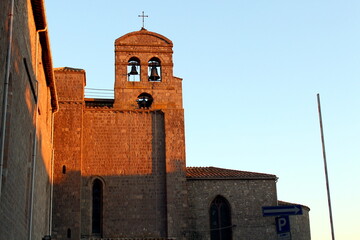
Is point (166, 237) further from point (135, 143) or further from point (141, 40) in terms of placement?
point (141, 40)

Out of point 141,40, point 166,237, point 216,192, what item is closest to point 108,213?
point 166,237

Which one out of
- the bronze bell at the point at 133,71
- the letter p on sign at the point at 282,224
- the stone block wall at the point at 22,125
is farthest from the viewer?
the bronze bell at the point at 133,71

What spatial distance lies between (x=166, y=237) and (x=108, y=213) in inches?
104

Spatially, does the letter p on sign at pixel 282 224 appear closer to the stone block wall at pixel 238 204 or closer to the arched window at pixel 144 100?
the stone block wall at pixel 238 204

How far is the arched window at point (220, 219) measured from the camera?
81.6ft

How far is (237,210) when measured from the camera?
25016 millimetres

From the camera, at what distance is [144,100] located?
2620cm

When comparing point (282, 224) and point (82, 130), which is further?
point (82, 130)

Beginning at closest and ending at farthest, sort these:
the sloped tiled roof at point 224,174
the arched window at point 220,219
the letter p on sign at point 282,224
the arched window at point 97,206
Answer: the letter p on sign at point 282,224 < the arched window at point 97,206 < the arched window at point 220,219 < the sloped tiled roof at point 224,174

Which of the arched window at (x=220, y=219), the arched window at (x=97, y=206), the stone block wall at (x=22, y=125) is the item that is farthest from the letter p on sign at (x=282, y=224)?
the arched window at (x=220, y=219)

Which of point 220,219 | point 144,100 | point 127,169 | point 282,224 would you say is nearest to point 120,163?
point 127,169

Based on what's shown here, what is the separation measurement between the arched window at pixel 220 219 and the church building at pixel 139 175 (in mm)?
45

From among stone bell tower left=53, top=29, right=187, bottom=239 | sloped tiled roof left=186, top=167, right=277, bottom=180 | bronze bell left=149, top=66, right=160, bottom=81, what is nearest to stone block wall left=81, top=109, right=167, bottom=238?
stone bell tower left=53, top=29, right=187, bottom=239

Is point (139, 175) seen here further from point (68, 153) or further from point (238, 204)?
point (238, 204)
